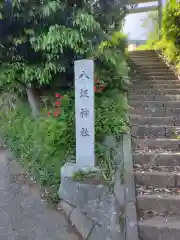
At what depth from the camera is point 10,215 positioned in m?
3.87

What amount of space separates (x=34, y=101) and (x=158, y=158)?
3.24 meters

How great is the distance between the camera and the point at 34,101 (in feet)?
19.9

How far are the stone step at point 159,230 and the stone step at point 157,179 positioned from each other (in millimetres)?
664

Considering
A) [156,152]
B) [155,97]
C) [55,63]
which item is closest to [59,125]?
[55,63]

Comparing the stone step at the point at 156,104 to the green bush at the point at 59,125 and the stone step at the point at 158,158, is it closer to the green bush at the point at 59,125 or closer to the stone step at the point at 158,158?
the green bush at the point at 59,125

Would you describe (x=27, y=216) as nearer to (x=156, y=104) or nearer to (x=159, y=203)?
(x=159, y=203)

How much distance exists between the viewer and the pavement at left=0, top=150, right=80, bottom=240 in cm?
342

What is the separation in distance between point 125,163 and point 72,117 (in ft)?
4.52

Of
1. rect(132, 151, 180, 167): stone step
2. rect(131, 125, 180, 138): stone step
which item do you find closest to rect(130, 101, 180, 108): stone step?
rect(131, 125, 180, 138): stone step

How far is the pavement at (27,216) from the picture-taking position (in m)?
3.42

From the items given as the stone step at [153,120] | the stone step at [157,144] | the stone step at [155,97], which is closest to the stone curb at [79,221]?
the stone step at [157,144]

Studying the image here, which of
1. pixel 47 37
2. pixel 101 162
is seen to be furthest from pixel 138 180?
pixel 47 37

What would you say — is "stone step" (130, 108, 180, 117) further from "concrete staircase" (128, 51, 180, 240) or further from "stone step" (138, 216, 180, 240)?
"stone step" (138, 216, 180, 240)

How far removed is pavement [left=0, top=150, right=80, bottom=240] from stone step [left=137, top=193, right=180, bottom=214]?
3.05 ft
